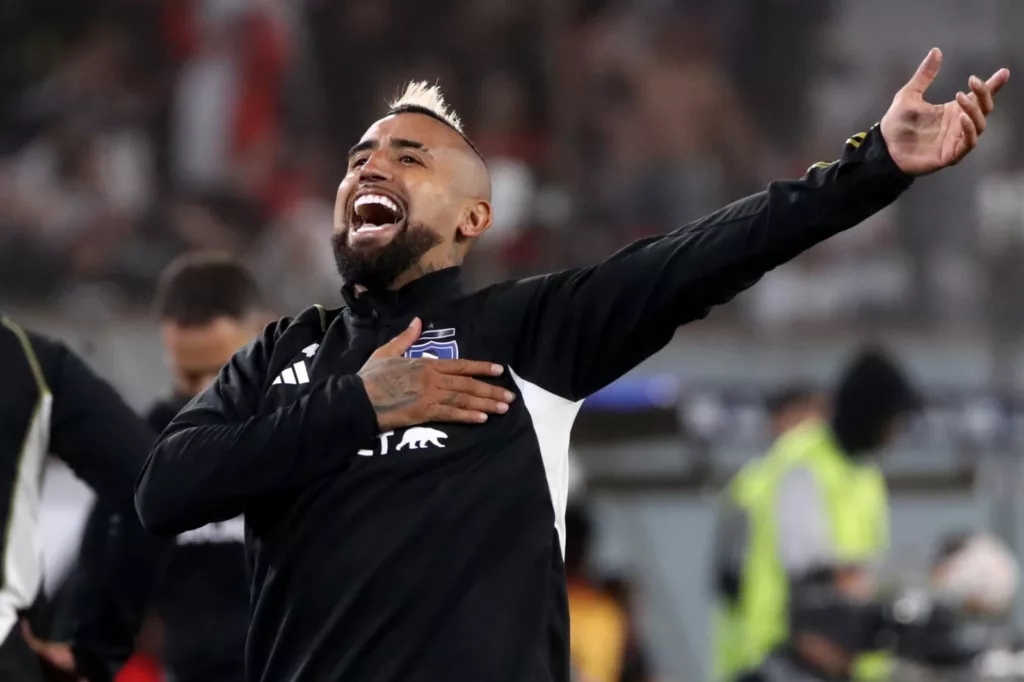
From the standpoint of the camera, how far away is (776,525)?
6801 mm

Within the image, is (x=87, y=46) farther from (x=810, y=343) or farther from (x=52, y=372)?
(x=52, y=372)

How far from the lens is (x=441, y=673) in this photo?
2723 mm

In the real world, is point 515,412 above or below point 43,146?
below

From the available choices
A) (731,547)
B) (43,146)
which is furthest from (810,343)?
(43,146)

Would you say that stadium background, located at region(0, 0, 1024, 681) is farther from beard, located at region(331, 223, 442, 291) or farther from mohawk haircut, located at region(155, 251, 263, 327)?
beard, located at region(331, 223, 442, 291)

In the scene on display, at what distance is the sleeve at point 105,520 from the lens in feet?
11.4

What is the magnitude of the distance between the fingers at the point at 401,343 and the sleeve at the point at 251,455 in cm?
8

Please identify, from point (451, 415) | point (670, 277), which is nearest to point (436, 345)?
point (451, 415)

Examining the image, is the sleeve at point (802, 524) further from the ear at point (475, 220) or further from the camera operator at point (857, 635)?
the ear at point (475, 220)

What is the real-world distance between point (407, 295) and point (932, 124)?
921mm

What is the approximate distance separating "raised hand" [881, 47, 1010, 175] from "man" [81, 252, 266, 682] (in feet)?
7.13

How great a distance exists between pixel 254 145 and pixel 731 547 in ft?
12.6

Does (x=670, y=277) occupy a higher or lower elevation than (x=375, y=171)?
lower

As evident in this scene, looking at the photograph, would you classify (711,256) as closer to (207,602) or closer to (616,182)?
(207,602)
